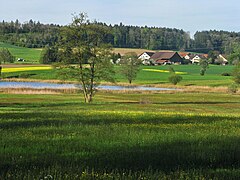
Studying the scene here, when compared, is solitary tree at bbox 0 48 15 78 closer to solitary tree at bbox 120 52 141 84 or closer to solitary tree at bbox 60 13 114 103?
solitary tree at bbox 120 52 141 84

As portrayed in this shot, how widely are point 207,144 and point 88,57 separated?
42803 mm

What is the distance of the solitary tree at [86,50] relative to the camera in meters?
53.4

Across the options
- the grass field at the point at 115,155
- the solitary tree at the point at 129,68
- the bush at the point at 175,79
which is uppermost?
the grass field at the point at 115,155

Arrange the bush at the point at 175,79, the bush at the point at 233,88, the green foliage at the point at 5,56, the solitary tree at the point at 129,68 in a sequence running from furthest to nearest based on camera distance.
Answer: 1. the green foliage at the point at 5,56
2. the solitary tree at the point at 129,68
3. the bush at the point at 175,79
4. the bush at the point at 233,88

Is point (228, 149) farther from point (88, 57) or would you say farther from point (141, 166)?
point (88, 57)

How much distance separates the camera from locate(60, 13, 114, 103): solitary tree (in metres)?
53.4

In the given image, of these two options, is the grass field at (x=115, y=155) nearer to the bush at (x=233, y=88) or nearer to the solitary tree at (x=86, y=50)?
the solitary tree at (x=86, y=50)

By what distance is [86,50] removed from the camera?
175 feet

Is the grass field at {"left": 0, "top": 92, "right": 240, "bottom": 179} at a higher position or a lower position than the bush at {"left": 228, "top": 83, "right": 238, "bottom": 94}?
higher

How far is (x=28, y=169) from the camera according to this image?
28.5 feet

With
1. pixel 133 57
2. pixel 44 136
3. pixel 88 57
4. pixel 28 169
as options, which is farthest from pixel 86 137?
pixel 133 57

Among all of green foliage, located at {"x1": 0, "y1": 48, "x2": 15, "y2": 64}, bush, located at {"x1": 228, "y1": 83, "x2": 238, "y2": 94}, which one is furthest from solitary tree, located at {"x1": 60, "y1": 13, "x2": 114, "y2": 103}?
green foliage, located at {"x1": 0, "y1": 48, "x2": 15, "y2": 64}

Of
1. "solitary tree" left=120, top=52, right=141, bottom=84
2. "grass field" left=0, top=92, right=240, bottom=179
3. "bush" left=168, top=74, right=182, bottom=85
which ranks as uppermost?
"grass field" left=0, top=92, right=240, bottom=179

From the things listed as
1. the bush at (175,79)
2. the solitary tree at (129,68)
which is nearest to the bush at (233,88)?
the bush at (175,79)
